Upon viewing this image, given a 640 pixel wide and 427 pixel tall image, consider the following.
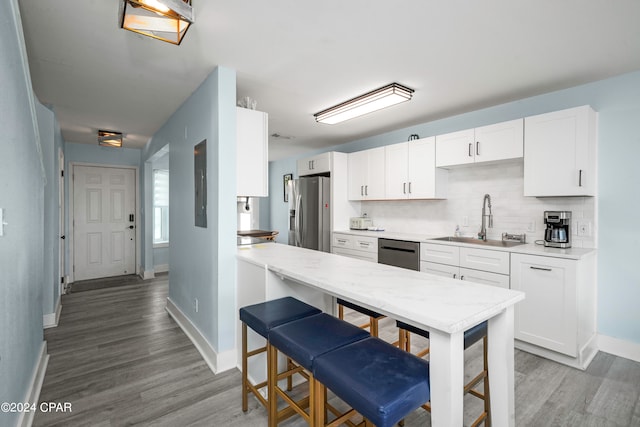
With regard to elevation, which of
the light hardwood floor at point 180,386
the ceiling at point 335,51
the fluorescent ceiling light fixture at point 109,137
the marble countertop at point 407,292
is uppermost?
the ceiling at point 335,51

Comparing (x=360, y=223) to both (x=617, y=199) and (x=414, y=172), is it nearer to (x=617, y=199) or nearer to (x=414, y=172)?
(x=414, y=172)

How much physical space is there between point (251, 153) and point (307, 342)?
1.74 meters

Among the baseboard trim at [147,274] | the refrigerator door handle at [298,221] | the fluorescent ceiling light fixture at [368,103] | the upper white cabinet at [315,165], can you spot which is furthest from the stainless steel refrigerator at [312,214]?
the baseboard trim at [147,274]

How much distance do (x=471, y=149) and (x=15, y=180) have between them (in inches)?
147

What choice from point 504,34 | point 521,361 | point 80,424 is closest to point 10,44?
point 80,424

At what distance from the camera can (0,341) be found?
130cm

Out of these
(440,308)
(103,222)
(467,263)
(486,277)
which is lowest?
(486,277)

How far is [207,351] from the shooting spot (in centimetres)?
260

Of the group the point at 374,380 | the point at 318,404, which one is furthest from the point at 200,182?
the point at 374,380

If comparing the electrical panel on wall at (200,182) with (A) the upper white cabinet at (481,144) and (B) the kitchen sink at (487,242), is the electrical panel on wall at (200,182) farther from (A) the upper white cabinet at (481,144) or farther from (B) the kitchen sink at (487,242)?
(B) the kitchen sink at (487,242)

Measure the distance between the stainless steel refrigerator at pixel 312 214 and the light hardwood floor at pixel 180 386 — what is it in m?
2.00

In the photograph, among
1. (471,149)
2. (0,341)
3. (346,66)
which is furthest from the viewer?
(471,149)

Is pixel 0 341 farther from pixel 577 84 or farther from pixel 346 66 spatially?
pixel 577 84

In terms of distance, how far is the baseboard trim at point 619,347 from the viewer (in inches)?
100
